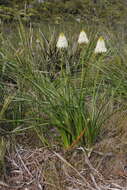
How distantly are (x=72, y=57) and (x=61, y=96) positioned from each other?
A: 1.27m

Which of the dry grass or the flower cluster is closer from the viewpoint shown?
the dry grass

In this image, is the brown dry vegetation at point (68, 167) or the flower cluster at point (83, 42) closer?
the brown dry vegetation at point (68, 167)

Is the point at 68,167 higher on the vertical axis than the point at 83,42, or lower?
lower

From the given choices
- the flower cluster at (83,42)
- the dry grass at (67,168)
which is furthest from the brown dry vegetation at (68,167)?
the flower cluster at (83,42)

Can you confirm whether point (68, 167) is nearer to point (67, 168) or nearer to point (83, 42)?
point (67, 168)

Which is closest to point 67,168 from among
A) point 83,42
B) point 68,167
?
point 68,167

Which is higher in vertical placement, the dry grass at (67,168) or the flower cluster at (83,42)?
the flower cluster at (83,42)

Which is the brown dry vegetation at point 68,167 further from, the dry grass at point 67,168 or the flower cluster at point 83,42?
the flower cluster at point 83,42

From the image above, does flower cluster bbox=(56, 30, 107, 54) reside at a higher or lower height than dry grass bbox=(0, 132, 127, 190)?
higher

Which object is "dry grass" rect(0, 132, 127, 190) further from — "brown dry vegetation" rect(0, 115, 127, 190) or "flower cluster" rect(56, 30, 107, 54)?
"flower cluster" rect(56, 30, 107, 54)

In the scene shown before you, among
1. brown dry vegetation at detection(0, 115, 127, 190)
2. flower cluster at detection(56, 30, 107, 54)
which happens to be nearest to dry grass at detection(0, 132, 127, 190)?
brown dry vegetation at detection(0, 115, 127, 190)

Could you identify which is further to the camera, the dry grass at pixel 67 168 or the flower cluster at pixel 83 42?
the flower cluster at pixel 83 42

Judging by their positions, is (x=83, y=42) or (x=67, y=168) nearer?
(x=67, y=168)

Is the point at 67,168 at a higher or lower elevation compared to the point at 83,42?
lower
